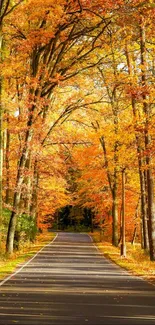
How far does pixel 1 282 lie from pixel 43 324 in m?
8.78

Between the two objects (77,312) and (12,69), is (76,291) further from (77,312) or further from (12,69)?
(12,69)

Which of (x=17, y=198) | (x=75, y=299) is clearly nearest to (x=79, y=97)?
(x=17, y=198)

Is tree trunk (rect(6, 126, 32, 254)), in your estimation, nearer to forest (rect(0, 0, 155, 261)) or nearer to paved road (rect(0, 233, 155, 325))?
forest (rect(0, 0, 155, 261))

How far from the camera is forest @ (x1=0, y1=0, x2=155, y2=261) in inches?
1046

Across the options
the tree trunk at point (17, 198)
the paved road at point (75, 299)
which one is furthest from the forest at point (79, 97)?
the paved road at point (75, 299)

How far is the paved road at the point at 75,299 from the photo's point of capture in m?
11.3

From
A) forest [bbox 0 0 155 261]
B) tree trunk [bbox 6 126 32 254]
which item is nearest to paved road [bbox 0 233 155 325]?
forest [bbox 0 0 155 261]

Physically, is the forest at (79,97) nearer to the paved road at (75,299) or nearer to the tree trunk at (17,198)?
the tree trunk at (17,198)

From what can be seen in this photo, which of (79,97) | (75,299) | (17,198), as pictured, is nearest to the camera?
(75,299)

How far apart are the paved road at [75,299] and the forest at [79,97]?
21.4 feet

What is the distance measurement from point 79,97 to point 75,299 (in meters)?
31.4

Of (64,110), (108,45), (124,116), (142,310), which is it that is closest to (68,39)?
(108,45)

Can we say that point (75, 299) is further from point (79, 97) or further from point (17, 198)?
point (79, 97)

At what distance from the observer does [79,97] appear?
45.0 m
